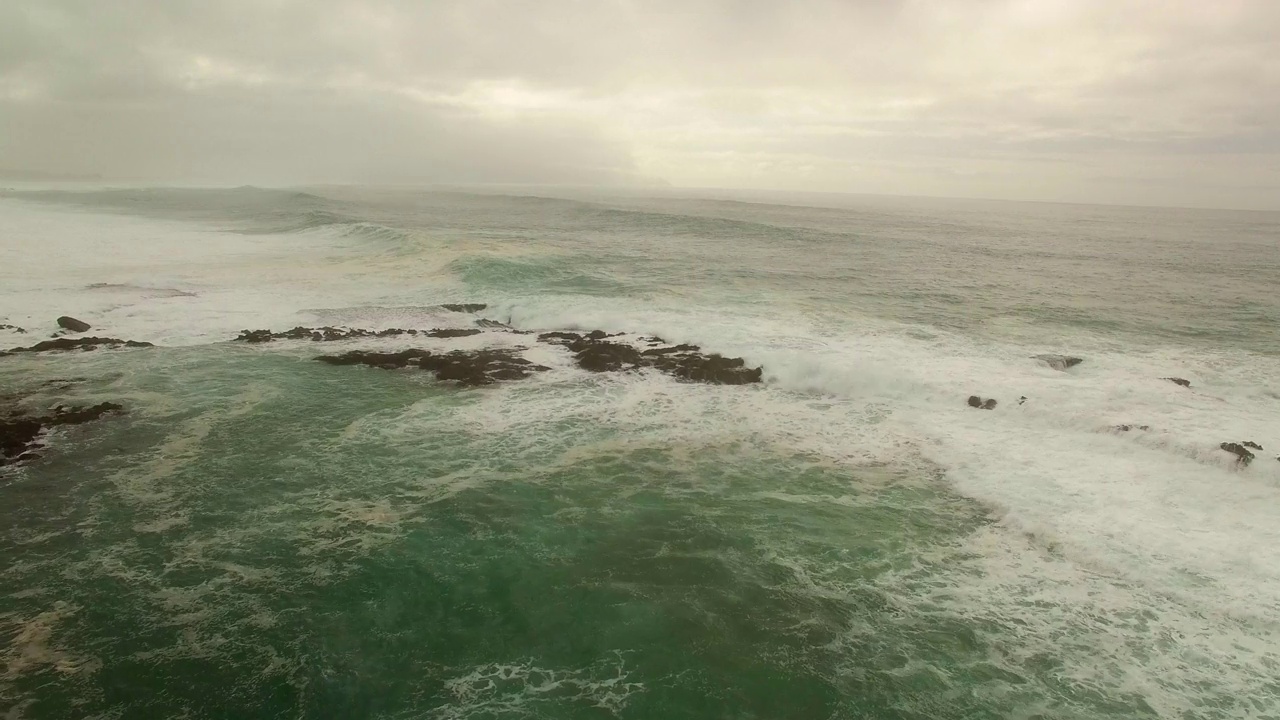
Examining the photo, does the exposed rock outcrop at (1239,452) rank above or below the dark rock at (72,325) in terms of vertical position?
below

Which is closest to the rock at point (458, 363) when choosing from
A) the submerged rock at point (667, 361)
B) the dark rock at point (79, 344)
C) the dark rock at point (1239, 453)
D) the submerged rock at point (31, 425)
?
the submerged rock at point (667, 361)

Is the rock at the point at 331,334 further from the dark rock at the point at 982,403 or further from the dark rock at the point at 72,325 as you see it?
the dark rock at the point at 982,403

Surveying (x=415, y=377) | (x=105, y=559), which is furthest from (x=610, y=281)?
(x=105, y=559)

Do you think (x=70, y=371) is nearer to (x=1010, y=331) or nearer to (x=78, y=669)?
(x=78, y=669)

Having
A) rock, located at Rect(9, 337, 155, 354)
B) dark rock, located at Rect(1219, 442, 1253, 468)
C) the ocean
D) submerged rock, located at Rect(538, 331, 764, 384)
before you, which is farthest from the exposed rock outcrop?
rock, located at Rect(9, 337, 155, 354)

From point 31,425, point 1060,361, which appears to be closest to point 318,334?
point 31,425

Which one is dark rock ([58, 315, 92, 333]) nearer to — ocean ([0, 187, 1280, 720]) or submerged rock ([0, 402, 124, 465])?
ocean ([0, 187, 1280, 720])
